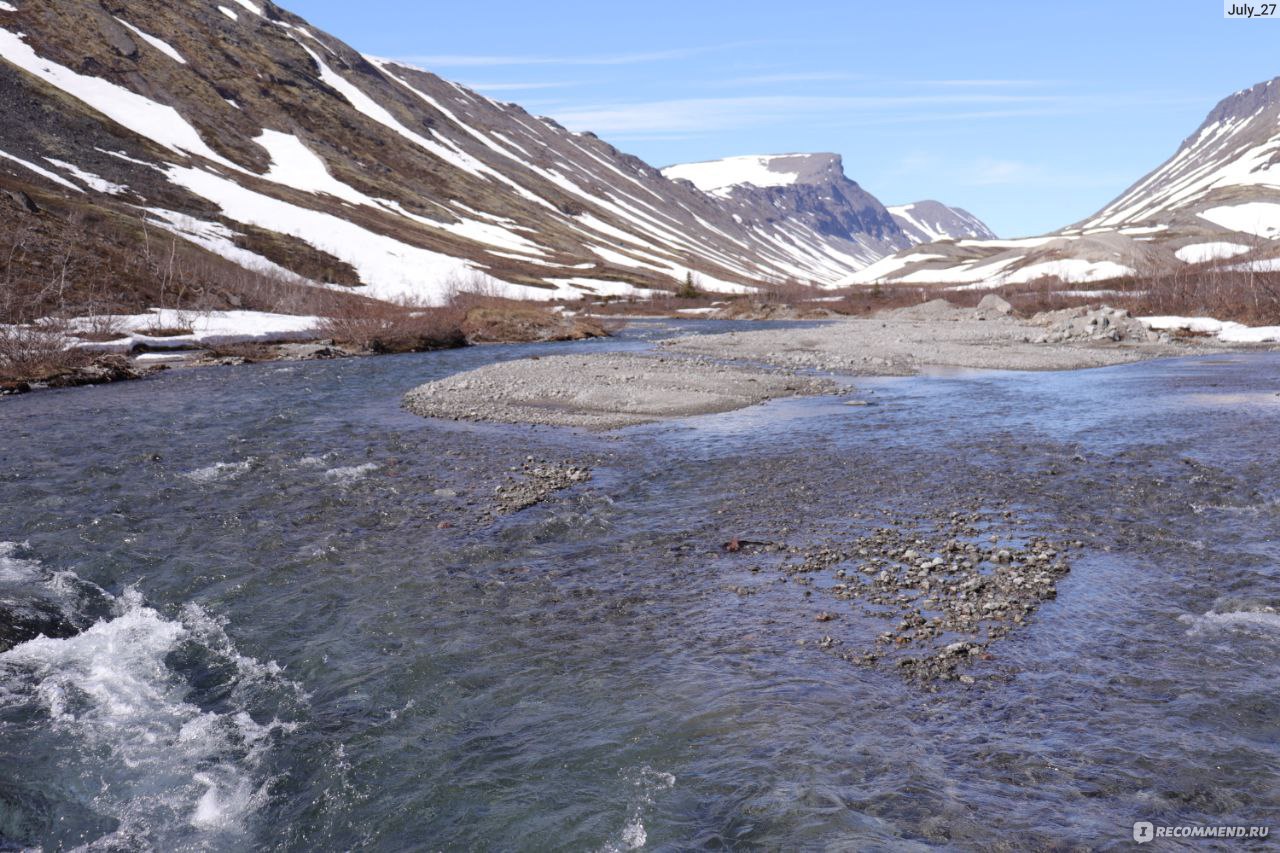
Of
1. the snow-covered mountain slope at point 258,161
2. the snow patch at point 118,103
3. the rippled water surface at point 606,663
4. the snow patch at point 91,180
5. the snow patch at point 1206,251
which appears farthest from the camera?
the snow patch at point 1206,251

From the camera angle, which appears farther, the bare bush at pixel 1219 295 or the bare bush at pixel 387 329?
the bare bush at pixel 1219 295

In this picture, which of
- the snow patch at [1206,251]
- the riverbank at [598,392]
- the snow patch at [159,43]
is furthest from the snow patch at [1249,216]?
the snow patch at [159,43]

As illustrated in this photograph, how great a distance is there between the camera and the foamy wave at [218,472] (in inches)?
754

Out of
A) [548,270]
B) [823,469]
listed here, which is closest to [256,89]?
[548,270]

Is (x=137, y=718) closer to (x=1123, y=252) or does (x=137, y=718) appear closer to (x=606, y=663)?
(x=606, y=663)

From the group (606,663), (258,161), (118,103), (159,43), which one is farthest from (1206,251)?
(159,43)

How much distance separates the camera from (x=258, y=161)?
124 metres

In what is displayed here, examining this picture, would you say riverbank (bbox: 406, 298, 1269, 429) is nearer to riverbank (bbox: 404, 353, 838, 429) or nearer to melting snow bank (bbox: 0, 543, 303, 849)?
riverbank (bbox: 404, 353, 838, 429)

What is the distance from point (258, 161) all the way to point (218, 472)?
121m

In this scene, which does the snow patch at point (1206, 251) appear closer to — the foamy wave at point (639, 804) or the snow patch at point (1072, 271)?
the snow patch at point (1072, 271)

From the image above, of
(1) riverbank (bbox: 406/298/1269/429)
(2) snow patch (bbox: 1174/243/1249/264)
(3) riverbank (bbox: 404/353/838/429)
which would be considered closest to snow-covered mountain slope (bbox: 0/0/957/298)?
(1) riverbank (bbox: 406/298/1269/429)

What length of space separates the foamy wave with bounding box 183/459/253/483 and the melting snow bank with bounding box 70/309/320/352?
25.1 m

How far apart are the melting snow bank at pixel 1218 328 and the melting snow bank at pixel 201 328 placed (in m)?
54.3

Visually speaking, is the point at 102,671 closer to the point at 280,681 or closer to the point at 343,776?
the point at 280,681
